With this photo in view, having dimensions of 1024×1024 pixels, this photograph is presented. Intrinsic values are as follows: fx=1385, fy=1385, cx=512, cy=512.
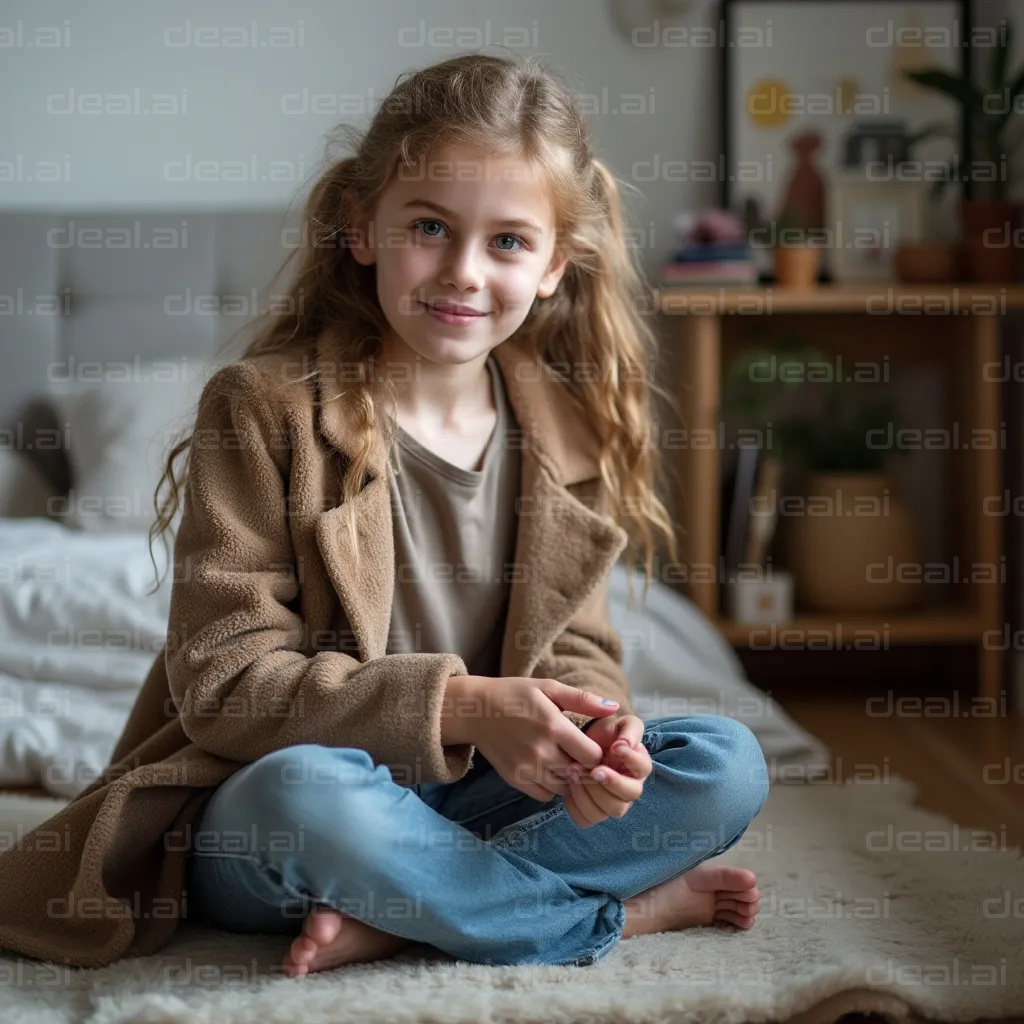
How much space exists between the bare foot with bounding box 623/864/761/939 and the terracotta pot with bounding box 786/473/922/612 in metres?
1.42

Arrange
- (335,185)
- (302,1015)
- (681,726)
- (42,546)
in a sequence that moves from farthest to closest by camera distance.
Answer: (42,546) → (335,185) → (681,726) → (302,1015)

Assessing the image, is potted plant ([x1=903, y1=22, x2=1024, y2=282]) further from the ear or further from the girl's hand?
the girl's hand

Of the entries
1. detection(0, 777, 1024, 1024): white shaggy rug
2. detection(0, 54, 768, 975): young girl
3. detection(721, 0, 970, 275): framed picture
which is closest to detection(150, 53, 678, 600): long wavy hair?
detection(0, 54, 768, 975): young girl

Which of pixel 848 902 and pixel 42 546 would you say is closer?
pixel 848 902

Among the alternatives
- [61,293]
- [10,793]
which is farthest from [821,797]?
[61,293]

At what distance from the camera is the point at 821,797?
183 centimetres

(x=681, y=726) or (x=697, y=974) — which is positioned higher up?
(x=681, y=726)

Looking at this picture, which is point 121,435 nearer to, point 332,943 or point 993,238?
point 332,943

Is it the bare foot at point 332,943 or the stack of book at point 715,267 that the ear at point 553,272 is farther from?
the stack of book at point 715,267

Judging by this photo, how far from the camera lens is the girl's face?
4.06 ft

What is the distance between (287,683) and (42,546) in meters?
1.01

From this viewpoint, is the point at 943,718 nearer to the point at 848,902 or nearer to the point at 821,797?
the point at 821,797

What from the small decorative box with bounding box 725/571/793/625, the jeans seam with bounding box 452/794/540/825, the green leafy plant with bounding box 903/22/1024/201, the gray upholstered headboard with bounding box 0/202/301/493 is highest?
the green leafy plant with bounding box 903/22/1024/201

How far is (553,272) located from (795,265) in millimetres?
1276
